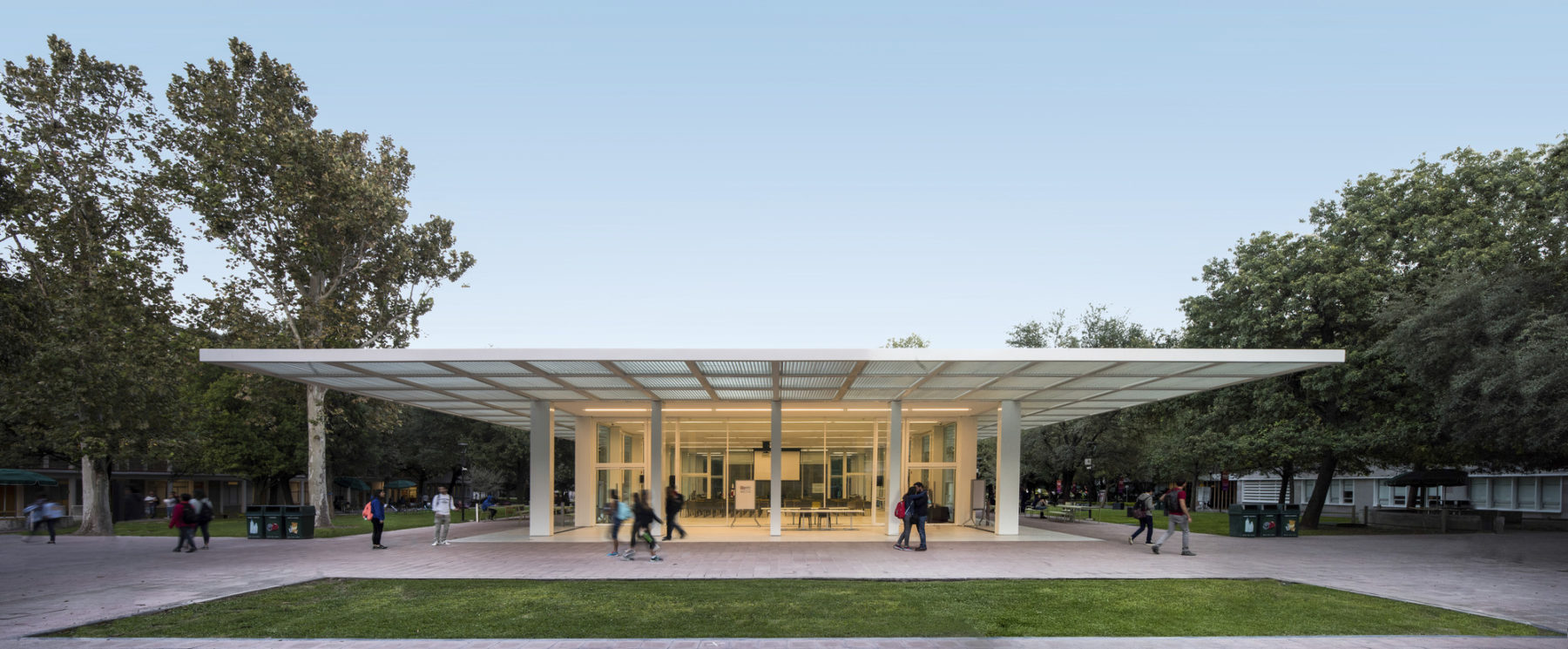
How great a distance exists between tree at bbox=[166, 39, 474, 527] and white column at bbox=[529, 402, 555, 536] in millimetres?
8503

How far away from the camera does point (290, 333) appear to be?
28047mm

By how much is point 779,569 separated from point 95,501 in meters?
22.6

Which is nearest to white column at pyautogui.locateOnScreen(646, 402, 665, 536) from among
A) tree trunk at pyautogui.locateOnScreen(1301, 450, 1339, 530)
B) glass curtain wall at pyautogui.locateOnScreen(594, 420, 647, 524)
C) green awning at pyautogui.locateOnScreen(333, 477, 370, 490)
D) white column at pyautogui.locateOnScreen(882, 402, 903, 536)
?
glass curtain wall at pyautogui.locateOnScreen(594, 420, 647, 524)

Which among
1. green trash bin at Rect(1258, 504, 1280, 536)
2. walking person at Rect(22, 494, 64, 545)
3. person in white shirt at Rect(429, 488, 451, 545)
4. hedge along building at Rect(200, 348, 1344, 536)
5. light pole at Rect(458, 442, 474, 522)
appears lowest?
light pole at Rect(458, 442, 474, 522)

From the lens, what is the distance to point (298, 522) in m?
22.0

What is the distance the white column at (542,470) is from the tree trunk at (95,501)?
41.9 ft

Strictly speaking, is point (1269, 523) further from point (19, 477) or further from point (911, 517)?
point (19, 477)

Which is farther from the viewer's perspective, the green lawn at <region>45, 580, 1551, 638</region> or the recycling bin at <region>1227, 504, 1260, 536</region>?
the recycling bin at <region>1227, 504, 1260, 536</region>

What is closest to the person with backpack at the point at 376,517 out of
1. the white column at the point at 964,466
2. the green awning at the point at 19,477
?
the white column at the point at 964,466

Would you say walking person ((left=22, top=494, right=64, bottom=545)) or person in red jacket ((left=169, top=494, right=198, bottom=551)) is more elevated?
person in red jacket ((left=169, top=494, right=198, bottom=551))

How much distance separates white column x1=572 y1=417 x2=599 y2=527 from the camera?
78.6 ft

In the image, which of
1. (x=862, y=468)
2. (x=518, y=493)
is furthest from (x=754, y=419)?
(x=518, y=493)

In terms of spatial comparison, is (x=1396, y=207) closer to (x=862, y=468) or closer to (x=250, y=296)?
(x=862, y=468)

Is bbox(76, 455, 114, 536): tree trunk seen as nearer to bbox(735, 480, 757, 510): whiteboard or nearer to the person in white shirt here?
the person in white shirt
